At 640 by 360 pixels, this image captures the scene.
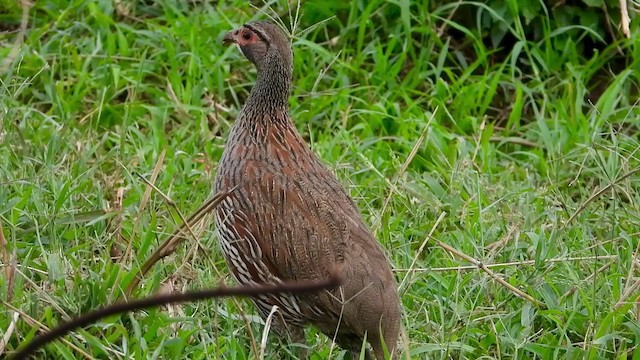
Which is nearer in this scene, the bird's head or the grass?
the grass

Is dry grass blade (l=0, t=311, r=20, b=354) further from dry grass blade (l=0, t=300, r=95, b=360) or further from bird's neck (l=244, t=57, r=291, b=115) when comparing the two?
bird's neck (l=244, t=57, r=291, b=115)

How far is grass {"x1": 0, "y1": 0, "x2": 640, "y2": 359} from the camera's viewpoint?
3.77 meters

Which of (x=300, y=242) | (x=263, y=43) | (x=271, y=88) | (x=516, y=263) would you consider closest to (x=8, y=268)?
(x=300, y=242)

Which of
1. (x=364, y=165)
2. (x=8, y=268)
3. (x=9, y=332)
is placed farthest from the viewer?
(x=364, y=165)

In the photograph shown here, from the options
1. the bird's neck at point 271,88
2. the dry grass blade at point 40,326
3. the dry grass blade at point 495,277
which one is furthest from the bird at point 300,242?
the dry grass blade at point 40,326

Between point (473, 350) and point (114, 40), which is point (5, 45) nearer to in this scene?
point (114, 40)

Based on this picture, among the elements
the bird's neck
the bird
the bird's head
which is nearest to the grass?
the bird

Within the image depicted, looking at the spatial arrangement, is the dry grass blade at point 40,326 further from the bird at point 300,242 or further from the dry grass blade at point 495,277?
the dry grass blade at point 495,277

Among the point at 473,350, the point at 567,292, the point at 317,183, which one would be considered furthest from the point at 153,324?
the point at 567,292

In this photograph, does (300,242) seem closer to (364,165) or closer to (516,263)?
(516,263)

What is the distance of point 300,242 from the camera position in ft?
12.0

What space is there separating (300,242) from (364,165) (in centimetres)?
154

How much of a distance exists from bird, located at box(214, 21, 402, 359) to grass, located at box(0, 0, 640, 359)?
4.9 inches

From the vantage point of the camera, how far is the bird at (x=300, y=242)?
11.6 ft
